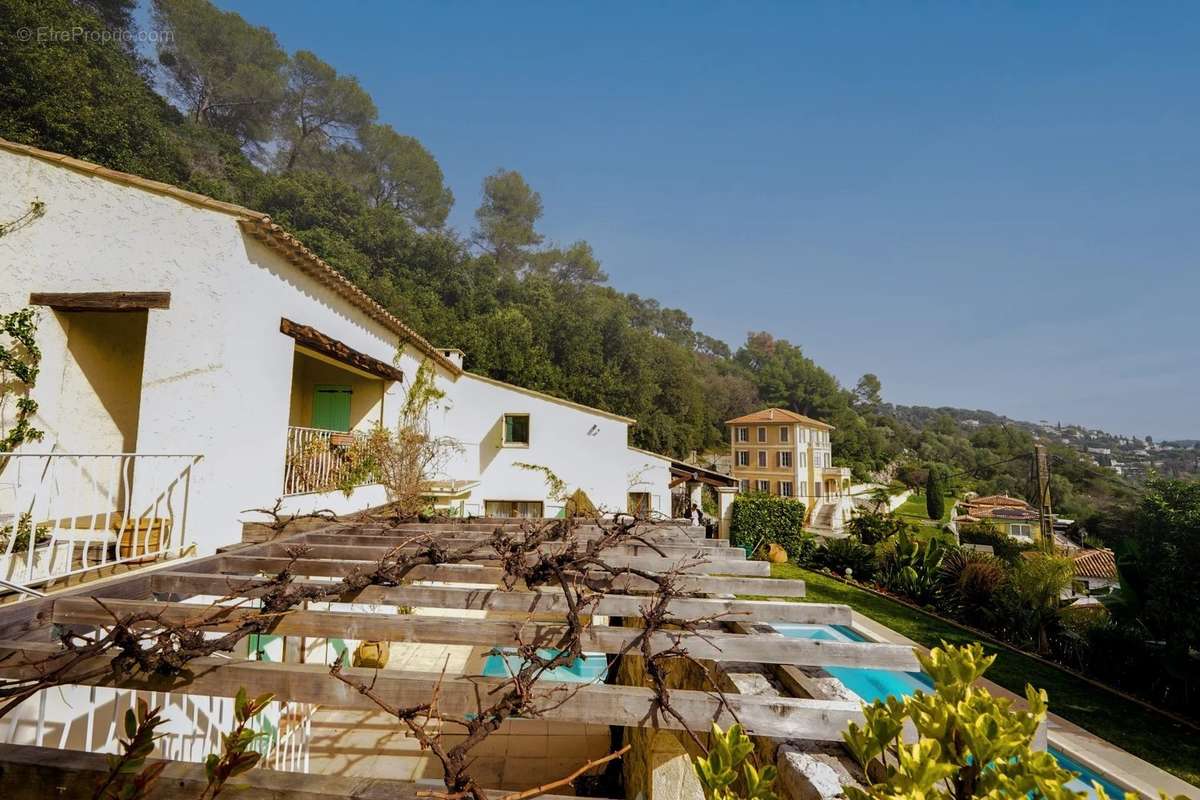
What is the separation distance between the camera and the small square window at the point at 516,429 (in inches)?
744

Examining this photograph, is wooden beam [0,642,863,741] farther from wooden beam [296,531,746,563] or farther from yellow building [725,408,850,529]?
yellow building [725,408,850,529]

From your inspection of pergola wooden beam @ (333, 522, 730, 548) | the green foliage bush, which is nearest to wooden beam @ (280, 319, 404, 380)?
pergola wooden beam @ (333, 522, 730, 548)

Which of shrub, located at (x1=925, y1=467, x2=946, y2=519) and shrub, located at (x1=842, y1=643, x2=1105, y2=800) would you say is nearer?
shrub, located at (x1=842, y1=643, x2=1105, y2=800)

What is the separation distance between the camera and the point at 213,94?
39188 mm

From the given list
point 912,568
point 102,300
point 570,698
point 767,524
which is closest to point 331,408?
point 102,300

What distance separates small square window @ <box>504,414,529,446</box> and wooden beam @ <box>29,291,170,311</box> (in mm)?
12786

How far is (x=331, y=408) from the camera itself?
12.7 m

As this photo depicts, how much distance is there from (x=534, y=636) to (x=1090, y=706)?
13814mm

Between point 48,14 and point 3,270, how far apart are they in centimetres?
2858

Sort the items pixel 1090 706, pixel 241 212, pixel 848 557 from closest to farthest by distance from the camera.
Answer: pixel 241 212 → pixel 1090 706 → pixel 848 557

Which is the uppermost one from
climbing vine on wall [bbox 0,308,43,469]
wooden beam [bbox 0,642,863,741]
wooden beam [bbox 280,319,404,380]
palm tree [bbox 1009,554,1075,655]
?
wooden beam [bbox 280,319,404,380]

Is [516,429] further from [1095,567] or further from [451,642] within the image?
[1095,567]

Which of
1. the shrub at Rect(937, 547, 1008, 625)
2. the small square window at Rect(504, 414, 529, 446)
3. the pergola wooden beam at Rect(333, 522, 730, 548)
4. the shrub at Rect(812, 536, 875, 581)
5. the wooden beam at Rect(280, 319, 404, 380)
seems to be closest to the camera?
the pergola wooden beam at Rect(333, 522, 730, 548)
